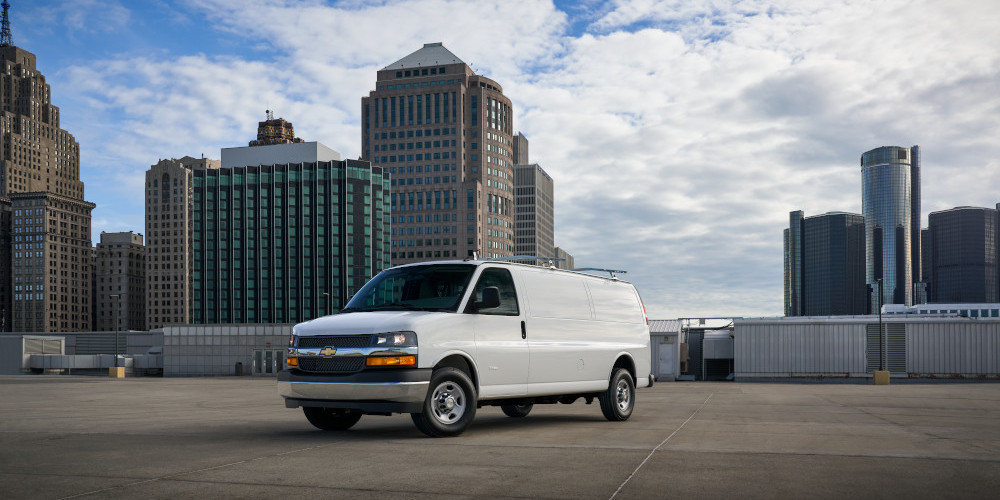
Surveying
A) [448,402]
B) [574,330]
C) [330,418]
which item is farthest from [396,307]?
[574,330]

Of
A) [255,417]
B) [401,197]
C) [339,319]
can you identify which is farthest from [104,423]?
[401,197]

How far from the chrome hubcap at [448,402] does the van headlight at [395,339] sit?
2.33ft

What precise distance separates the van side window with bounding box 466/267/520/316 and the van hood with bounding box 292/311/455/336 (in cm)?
89

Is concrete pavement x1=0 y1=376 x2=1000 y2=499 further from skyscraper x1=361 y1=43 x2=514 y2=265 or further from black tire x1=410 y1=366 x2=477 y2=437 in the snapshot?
skyscraper x1=361 y1=43 x2=514 y2=265

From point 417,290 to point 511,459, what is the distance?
3.61 metres

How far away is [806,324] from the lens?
53.1 metres

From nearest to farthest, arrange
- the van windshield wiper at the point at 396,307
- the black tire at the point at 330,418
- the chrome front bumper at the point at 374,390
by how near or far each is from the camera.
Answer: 1. the chrome front bumper at the point at 374,390
2. the van windshield wiper at the point at 396,307
3. the black tire at the point at 330,418

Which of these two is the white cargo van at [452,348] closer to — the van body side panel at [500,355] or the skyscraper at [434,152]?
the van body side panel at [500,355]

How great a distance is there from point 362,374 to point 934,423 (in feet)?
→ 31.4

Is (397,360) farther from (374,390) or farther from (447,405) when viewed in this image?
(447,405)

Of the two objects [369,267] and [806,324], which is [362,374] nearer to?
[806,324]

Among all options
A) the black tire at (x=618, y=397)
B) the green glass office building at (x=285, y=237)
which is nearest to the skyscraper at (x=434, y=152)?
the green glass office building at (x=285, y=237)

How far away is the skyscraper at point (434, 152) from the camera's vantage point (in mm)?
185500

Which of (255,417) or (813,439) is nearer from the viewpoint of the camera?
(813,439)
